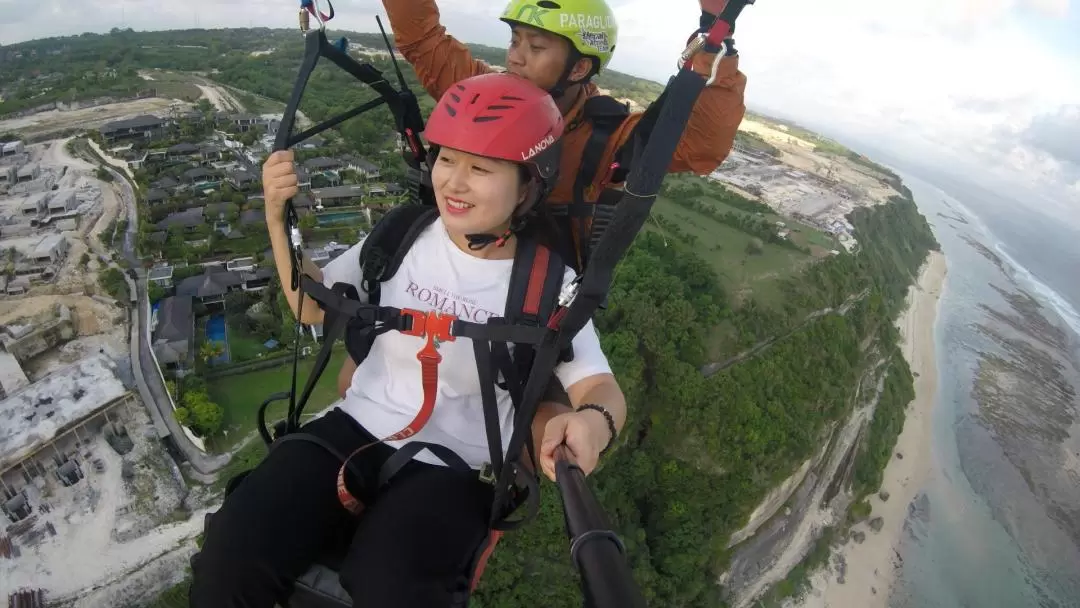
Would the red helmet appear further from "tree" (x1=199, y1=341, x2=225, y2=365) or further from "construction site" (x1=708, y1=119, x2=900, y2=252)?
"construction site" (x1=708, y1=119, x2=900, y2=252)

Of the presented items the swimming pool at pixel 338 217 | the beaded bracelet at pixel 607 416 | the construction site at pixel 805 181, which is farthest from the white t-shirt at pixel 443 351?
the construction site at pixel 805 181

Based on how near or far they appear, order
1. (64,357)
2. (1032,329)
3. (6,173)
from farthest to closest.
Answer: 1. (1032,329)
2. (6,173)
3. (64,357)

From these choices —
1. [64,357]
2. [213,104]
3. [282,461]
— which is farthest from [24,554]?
[213,104]

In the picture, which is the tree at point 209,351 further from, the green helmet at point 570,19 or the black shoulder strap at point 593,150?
the black shoulder strap at point 593,150

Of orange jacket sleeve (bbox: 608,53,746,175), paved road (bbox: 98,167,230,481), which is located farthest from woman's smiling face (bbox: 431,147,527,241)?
paved road (bbox: 98,167,230,481)

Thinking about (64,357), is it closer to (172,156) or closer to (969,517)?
→ (172,156)

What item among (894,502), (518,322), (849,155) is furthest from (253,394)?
(849,155)
